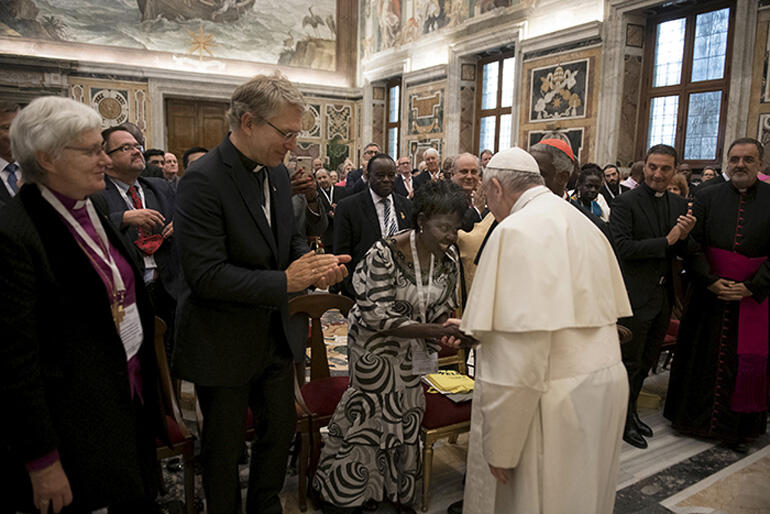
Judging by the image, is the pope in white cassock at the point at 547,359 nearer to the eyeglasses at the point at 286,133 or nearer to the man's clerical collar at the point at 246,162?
the eyeglasses at the point at 286,133

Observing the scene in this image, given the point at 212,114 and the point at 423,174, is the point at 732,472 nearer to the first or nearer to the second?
the point at 423,174

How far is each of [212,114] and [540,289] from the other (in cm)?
1465

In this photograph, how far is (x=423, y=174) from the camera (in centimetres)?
845

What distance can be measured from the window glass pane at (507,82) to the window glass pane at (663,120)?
10.4ft

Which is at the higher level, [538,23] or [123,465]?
[538,23]

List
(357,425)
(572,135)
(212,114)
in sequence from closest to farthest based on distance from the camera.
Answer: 1. (357,425)
2. (572,135)
3. (212,114)

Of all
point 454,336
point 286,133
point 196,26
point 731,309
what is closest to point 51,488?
point 286,133

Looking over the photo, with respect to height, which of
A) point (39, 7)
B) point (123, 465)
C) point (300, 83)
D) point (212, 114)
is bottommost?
point (123, 465)

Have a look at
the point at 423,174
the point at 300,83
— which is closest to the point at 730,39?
the point at 423,174

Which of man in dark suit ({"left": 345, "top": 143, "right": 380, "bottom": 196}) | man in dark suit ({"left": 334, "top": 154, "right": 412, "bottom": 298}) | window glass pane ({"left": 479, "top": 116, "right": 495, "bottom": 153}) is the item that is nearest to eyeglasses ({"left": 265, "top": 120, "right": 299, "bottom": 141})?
man in dark suit ({"left": 334, "top": 154, "right": 412, "bottom": 298})

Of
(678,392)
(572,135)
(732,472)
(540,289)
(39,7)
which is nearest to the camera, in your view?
(540,289)

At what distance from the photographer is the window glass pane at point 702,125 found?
7.85 meters

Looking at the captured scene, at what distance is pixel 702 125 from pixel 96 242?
28.4 feet

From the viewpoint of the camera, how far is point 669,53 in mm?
8383
